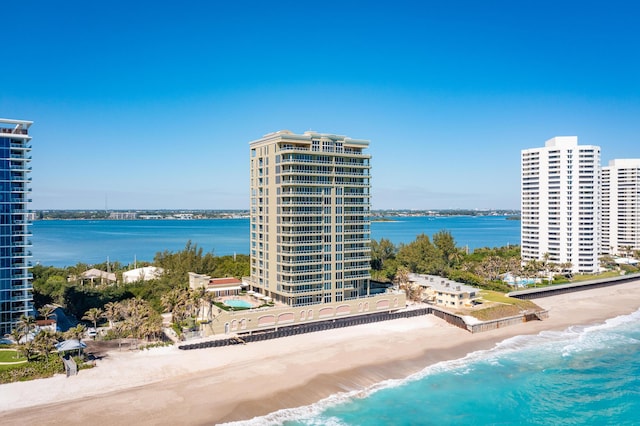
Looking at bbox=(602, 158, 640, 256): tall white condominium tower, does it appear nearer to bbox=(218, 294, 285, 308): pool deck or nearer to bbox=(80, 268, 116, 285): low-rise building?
bbox=(218, 294, 285, 308): pool deck

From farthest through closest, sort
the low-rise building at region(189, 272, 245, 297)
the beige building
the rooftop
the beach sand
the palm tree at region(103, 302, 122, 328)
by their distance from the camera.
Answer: the rooftop → the beige building → the low-rise building at region(189, 272, 245, 297) → the palm tree at region(103, 302, 122, 328) → the beach sand

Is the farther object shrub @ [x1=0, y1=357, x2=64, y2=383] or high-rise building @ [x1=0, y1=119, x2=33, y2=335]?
→ high-rise building @ [x1=0, y1=119, x2=33, y2=335]

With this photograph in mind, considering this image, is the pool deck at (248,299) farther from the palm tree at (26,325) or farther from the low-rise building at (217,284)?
the palm tree at (26,325)

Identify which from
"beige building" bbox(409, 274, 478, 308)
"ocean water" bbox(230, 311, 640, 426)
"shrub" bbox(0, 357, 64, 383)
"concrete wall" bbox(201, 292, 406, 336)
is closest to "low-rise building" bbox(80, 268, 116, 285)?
"concrete wall" bbox(201, 292, 406, 336)

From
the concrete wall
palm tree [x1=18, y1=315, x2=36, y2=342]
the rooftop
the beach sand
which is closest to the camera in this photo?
the beach sand

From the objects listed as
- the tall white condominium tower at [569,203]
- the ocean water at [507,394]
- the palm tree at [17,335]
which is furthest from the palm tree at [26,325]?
the tall white condominium tower at [569,203]

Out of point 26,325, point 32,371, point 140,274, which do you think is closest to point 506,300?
point 140,274

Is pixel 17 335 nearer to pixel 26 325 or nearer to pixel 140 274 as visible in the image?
pixel 26 325
